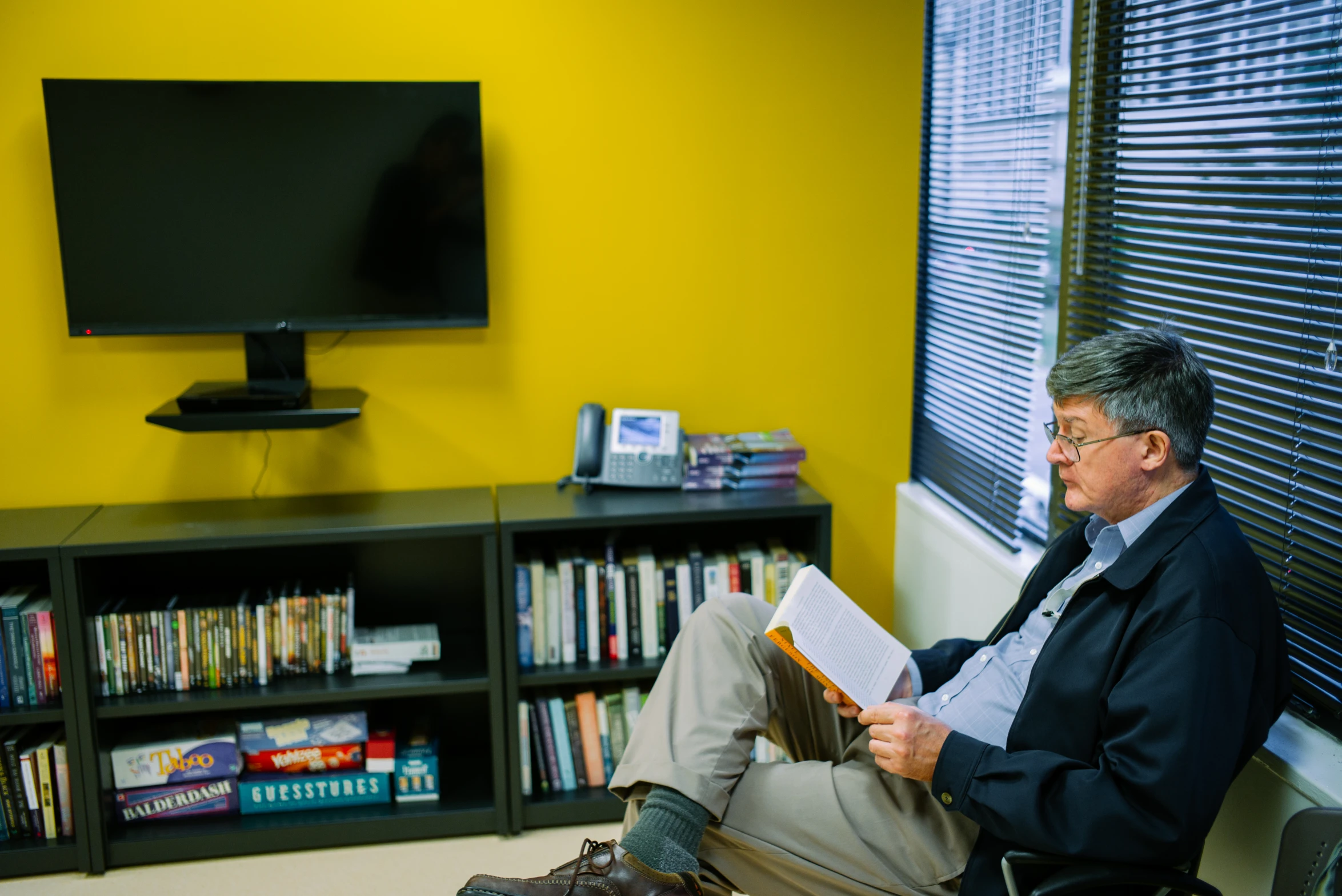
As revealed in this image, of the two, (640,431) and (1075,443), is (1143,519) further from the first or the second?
(640,431)

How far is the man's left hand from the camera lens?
1768 mm

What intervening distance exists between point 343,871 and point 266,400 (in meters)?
1.19

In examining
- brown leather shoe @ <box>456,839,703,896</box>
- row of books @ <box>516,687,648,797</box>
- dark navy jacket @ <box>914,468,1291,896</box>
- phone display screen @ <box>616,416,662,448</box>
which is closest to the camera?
dark navy jacket @ <box>914,468,1291,896</box>

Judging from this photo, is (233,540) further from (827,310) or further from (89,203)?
(827,310)

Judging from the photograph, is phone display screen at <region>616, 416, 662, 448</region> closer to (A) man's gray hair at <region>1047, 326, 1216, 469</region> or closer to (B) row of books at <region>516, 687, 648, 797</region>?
(B) row of books at <region>516, 687, 648, 797</region>

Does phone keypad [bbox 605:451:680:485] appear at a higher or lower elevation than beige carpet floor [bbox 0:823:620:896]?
higher

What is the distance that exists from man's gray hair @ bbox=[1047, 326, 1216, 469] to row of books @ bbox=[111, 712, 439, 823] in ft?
6.53

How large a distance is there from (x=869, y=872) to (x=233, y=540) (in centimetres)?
168

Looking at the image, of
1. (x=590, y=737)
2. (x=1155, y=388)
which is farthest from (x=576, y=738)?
(x=1155, y=388)

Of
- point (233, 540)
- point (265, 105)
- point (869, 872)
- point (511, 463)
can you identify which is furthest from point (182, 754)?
point (869, 872)

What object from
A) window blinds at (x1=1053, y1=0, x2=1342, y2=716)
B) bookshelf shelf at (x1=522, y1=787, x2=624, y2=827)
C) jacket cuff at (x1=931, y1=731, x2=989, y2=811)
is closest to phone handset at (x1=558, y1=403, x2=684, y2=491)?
bookshelf shelf at (x1=522, y1=787, x2=624, y2=827)

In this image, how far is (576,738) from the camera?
2.99 m

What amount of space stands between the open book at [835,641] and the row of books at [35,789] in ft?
6.37

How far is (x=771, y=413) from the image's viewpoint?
10.9 ft
